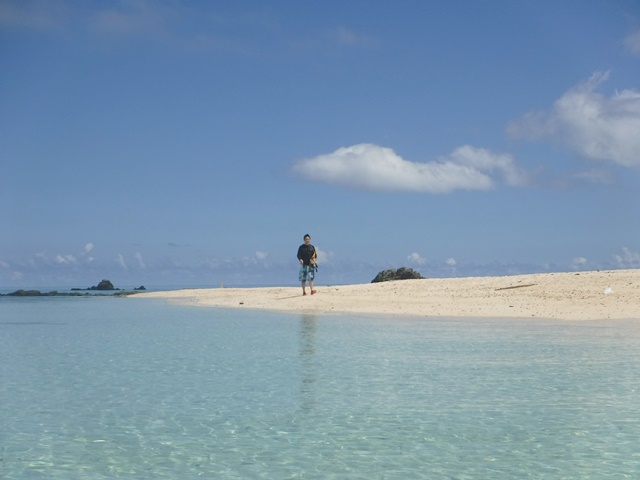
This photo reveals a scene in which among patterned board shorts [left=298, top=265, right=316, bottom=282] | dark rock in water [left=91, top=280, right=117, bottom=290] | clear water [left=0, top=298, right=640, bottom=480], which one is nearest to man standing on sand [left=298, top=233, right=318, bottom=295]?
patterned board shorts [left=298, top=265, right=316, bottom=282]

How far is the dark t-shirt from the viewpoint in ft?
123

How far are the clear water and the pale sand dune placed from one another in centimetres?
934

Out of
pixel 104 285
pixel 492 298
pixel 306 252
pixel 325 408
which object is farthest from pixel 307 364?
pixel 104 285

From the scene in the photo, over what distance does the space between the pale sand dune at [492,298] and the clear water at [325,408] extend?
9.34 m

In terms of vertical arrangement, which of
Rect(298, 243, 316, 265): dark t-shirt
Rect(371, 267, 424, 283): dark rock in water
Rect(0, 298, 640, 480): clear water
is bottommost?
Rect(0, 298, 640, 480): clear water

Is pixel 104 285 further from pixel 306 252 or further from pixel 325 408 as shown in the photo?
pixel 325 408

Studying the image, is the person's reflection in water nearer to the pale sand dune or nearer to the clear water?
the clear water

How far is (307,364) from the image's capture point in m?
15.3

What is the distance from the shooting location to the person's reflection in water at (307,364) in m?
11.3

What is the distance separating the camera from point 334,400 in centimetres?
1138

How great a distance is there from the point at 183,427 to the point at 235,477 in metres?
2.42

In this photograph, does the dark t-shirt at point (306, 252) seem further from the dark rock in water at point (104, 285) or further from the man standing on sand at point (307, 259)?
the dark rock in water at point (104, 285)

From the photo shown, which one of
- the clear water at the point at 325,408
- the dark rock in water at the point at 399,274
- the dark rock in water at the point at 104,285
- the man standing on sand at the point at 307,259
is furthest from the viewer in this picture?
the dark rock in water at the point at 104,285

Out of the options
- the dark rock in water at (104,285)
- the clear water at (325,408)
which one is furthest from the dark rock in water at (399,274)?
the dark rock in water at (104,285)
